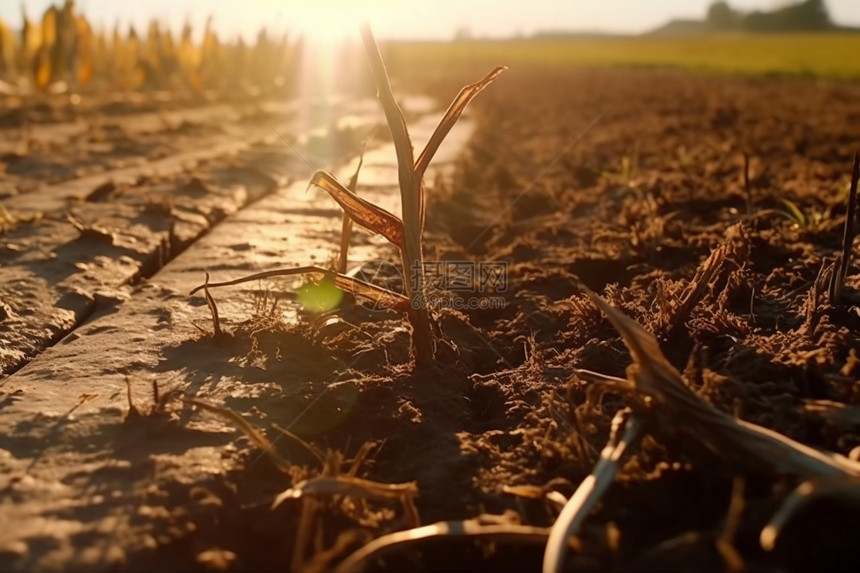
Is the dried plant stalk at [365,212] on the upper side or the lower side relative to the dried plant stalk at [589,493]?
upper

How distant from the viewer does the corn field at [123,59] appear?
971 cm

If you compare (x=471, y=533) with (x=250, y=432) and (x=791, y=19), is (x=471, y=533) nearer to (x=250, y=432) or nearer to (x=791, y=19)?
(x=250, y=432)

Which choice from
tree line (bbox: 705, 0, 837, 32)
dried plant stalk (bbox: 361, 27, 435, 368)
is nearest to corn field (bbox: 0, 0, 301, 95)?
dried plant stalk (bbox: 361, 27, 435, 368)

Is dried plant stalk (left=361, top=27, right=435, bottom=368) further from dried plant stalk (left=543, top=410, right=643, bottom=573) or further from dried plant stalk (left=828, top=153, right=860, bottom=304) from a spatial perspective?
dried plant stalk (left=828, top=153, right=860, bottom=304)

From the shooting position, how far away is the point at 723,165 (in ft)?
16.1

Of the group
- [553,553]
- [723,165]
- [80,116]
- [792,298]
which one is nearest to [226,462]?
[553,553]

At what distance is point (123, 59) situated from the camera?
11.8 m

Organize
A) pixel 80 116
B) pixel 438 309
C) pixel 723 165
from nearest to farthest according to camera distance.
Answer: pixel 438 309 → pixel 723 165 → pixel 80 116

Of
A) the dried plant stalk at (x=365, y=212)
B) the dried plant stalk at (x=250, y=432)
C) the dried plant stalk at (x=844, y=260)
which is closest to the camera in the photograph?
the dried plant stalk at (x=250, y=432)

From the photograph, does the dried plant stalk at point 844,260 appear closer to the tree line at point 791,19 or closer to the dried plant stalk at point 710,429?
the dried plant stalk at point 710,429

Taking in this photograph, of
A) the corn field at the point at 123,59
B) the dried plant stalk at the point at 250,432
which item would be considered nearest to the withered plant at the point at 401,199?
the dried plant stalk at the point at 250,432

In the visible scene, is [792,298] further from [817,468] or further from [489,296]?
[817,468]

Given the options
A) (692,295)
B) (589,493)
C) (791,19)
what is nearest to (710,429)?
(589,493)

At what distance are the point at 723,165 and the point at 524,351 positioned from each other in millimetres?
3295
